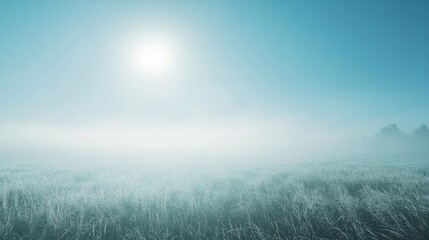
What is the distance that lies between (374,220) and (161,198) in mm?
5468

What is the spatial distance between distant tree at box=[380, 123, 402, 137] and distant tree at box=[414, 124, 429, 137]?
176 inches

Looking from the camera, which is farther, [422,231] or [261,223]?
[261,223]

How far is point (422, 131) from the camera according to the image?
254 ft

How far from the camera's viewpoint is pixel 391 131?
80.9 metres

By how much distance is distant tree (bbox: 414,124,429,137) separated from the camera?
7650 cm

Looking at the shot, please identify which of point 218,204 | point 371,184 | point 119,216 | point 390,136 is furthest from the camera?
point 390,136

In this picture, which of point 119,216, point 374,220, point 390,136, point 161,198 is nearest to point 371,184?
point 374,220

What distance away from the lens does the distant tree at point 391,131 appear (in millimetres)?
80062

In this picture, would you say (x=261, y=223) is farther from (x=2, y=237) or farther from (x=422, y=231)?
(x=2, y=237)

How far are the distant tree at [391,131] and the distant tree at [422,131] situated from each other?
4.46 meters

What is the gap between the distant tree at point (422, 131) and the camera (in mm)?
76500

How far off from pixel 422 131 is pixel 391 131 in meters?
8.34

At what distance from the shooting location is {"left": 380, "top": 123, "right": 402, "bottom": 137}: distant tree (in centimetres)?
8006

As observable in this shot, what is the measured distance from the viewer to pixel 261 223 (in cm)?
510
